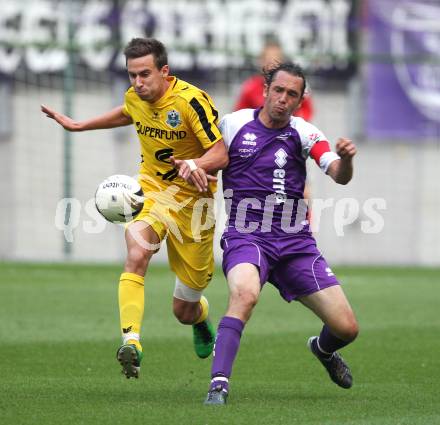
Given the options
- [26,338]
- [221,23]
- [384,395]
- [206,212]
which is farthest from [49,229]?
[384,395]

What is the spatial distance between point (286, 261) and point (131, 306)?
0.99 m

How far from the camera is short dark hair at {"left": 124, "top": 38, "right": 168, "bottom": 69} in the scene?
7.87 metres

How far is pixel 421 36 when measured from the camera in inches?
790

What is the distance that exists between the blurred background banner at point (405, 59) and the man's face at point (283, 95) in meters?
12.6

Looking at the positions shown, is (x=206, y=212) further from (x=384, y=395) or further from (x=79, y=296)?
(x=79, y=296)

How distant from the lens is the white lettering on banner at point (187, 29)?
19.2 m

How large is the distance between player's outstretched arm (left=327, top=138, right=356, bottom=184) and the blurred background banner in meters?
12.9

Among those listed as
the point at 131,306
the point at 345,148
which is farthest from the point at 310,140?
the point at 131,306

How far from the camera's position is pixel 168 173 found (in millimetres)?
8320

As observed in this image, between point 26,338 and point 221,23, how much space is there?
1078 cm

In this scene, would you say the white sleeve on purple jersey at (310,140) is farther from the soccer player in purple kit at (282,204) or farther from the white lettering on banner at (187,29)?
the white lettering on banner at (187,29)

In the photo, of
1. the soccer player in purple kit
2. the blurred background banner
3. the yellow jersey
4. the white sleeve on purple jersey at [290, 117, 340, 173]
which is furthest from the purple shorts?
the blurred background banner

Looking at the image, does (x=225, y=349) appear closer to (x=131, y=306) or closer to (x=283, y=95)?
(x=131, y=306)

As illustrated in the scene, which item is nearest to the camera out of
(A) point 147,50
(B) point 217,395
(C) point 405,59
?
(B) point 217,395
